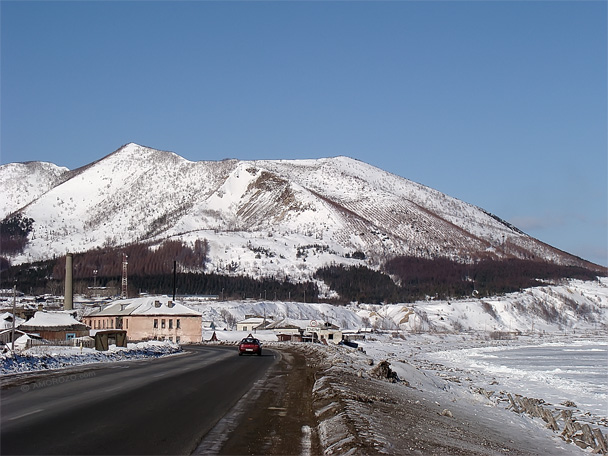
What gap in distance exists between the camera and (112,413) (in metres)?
16.1

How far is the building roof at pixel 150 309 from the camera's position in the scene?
103 metres

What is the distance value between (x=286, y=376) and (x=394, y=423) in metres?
15.6

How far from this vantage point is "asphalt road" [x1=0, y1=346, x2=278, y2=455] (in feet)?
40.2

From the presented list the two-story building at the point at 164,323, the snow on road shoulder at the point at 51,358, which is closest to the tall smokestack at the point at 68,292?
the two-story building at the point at 164,323

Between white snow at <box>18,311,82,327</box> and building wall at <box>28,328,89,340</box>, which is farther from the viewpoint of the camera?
white snow at <box>18,311,82,327</box>

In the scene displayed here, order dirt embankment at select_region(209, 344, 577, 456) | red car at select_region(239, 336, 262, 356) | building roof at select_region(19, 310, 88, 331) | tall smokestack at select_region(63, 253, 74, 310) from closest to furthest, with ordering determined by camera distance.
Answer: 1. dirt embankment at select_region(209, 344, 577, 456)
2. red car at select_region(239, 336, 262, 356)
3. building roof at select_region(19, 310, 88, 331)
4. tall smokestack at select_region(63, 253, 74, 310)

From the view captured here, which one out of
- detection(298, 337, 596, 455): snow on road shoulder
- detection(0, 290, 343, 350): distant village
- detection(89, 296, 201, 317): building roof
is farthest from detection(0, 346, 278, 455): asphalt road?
detection(89, 296, 201, 317): building roof

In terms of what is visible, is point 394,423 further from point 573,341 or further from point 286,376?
point 573,341

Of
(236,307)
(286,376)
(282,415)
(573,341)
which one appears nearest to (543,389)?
(286,376)

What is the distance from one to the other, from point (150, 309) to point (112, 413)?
8959 centimetres

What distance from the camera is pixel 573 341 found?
155 metres

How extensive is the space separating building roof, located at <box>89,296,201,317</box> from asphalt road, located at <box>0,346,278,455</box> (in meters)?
76.1

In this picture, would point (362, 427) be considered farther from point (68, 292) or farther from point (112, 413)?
point (68, 292)

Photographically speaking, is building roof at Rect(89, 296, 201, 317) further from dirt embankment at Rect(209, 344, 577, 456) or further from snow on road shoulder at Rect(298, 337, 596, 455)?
dirt embankment at Rect(209, 344, 577, 456)
